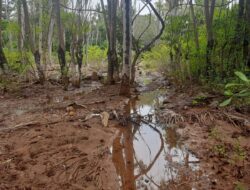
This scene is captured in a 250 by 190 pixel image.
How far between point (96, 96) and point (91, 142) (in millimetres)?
4109

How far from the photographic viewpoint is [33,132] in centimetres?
530

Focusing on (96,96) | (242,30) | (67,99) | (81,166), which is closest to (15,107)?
(67,99)

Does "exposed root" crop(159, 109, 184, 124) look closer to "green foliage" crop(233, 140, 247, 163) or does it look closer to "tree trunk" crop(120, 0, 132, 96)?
"green foliage" crop(233, 140, 247, 163)

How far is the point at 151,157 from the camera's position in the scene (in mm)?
4578

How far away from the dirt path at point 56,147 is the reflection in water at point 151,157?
0.21 metres

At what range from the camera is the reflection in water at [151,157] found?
147 inches

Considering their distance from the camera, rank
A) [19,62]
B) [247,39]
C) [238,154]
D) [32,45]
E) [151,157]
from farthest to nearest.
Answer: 1. [19,62]
2. [32,45]
3. [247,39]
4. [151,157]
5. [238,154]

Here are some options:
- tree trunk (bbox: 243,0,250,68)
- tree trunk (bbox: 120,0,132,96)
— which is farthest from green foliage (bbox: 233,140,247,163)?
tree trunk (bbox: 243,0,250,68)

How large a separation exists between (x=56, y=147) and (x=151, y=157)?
155 cm

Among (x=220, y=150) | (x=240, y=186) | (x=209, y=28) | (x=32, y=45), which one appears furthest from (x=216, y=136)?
(x=32, y=45)

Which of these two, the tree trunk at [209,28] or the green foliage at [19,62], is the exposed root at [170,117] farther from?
the green foliage at [19,62]

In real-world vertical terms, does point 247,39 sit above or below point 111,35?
below

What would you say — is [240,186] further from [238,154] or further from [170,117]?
[170,117]

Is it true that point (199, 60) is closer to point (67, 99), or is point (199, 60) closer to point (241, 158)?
point (67, 99)
